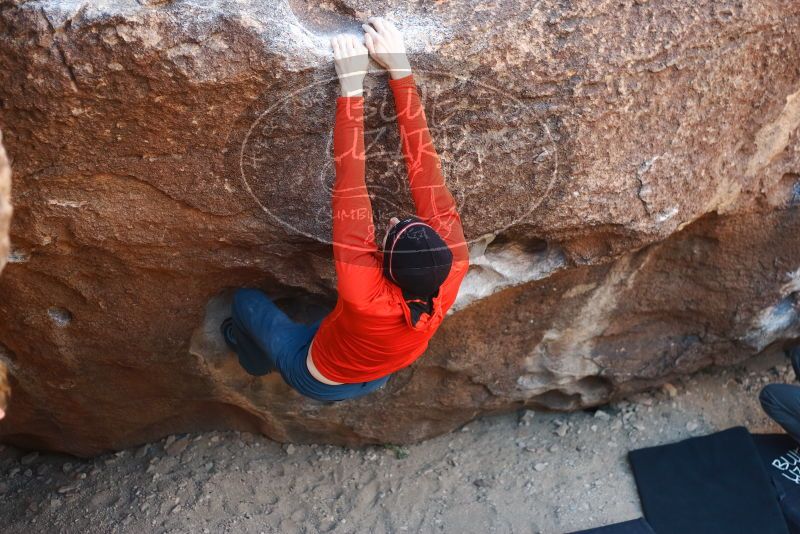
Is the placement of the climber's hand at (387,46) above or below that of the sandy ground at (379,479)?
above

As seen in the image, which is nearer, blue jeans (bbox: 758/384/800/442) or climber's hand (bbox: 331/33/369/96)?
climber's hand (bbox: 331/33/369/96)

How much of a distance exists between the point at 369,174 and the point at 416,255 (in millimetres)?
339

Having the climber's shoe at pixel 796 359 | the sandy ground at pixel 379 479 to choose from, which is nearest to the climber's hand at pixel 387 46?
the sandy ground at pixel 379 479

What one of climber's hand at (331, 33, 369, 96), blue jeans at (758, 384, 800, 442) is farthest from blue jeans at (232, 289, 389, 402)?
blue jeans at (758, 384, 800, 442)

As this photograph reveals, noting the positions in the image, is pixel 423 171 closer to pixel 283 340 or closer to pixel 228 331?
pixel 283 340

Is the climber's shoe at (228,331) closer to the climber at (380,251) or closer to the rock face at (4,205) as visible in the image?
the climber at (380,251)

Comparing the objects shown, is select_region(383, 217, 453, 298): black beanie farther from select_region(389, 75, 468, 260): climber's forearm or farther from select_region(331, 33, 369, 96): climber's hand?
select_region(331, 33, 369, 96): climber's hand

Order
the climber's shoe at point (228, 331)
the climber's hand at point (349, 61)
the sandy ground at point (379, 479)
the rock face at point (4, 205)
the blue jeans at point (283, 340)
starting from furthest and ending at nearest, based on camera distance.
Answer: the sandy ground at point (379, 479), the climber's shoe at point (228, 331), the blue jeans at point (283, 340), the climber's hand at point (349, 61), the rock face at point (4, 205)

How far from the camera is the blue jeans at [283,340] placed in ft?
8.02

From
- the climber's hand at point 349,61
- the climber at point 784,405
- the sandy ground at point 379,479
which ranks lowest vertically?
the sandy ground at point 379,479

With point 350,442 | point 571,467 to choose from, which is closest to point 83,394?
point 350,442

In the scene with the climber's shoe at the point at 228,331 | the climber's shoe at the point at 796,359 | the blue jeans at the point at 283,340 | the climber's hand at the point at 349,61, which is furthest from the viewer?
the climber's shoe at the point at 796,359

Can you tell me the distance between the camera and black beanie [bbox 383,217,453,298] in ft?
6.62

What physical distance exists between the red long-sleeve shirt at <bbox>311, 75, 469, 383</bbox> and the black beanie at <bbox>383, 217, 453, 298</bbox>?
7cm
